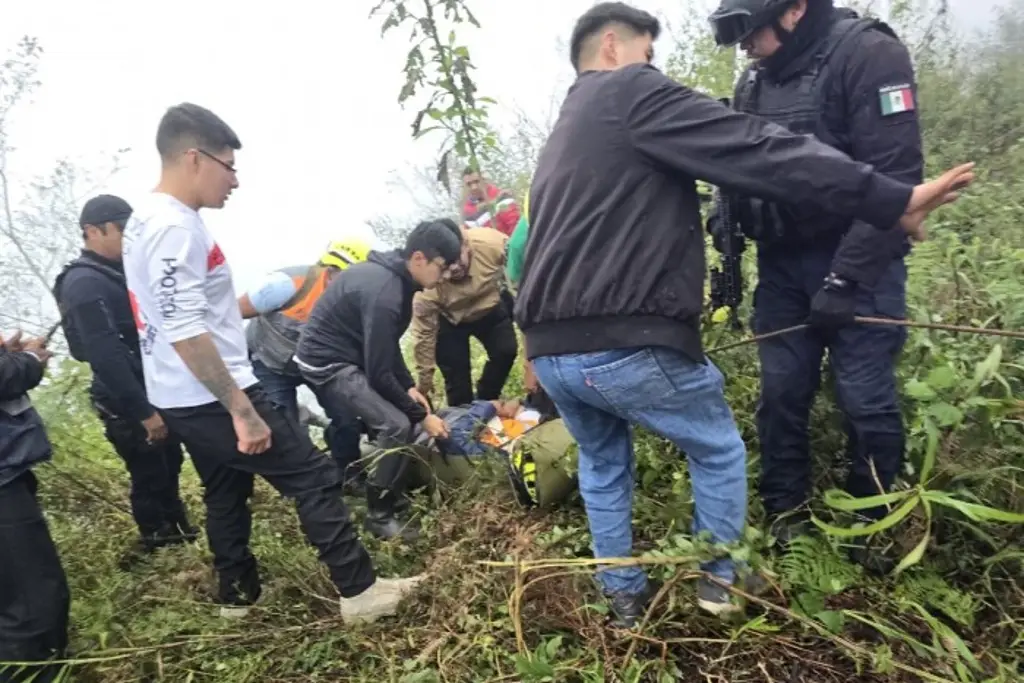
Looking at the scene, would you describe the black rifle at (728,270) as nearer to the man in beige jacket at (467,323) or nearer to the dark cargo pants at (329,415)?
the man in beige jacket at (467,323)

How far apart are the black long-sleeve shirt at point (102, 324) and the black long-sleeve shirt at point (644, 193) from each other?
81.7 inches

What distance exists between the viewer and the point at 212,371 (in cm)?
231

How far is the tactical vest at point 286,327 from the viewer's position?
3906 mm

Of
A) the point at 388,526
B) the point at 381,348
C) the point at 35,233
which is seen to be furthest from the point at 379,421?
the point at 35,233

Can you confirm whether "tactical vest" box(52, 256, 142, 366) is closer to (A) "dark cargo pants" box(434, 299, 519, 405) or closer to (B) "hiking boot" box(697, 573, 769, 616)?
(A) "dark cargo pants" box(434, 299, 519, 405)

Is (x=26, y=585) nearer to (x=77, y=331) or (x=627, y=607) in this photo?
(x=77, y=331)

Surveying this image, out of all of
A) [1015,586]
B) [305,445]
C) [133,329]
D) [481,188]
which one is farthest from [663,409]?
[481,188]

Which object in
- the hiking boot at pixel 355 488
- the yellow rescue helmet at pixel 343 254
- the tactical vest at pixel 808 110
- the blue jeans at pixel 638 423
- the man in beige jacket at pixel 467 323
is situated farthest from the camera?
the man in beige jacket at pixel 467 323

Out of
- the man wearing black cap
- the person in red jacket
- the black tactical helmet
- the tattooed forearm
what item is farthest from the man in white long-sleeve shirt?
the person in red jacket

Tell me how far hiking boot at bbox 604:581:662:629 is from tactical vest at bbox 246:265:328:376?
2.36m

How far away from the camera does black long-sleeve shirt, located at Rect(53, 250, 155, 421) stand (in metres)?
3.06

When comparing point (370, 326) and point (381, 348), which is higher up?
point (370, 326)

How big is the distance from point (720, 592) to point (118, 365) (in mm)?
2553

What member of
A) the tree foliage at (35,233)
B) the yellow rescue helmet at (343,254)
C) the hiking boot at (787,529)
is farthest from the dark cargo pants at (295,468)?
the tree foliage at (35,233)
